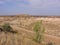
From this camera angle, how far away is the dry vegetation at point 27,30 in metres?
5.47

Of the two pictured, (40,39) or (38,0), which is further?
(38,0)

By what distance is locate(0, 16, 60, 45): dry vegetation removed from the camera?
215 inches

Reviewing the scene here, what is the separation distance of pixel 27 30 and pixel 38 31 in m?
0.34

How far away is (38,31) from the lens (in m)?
5.58

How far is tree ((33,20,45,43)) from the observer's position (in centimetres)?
548

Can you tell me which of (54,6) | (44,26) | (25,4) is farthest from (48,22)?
(25,4)

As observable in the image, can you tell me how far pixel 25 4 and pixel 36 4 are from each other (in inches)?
13.6

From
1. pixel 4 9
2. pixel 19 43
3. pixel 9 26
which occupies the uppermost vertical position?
pixel 4 9

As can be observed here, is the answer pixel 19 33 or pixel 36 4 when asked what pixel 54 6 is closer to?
pixel 36 4

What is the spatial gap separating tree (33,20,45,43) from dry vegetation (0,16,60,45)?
0.09 m

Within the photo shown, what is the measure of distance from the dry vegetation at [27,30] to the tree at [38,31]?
9 cm

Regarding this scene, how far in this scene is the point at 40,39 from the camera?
18.0 ft

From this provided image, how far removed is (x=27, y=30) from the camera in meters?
5.65

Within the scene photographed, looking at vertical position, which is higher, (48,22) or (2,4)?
(2,4)
